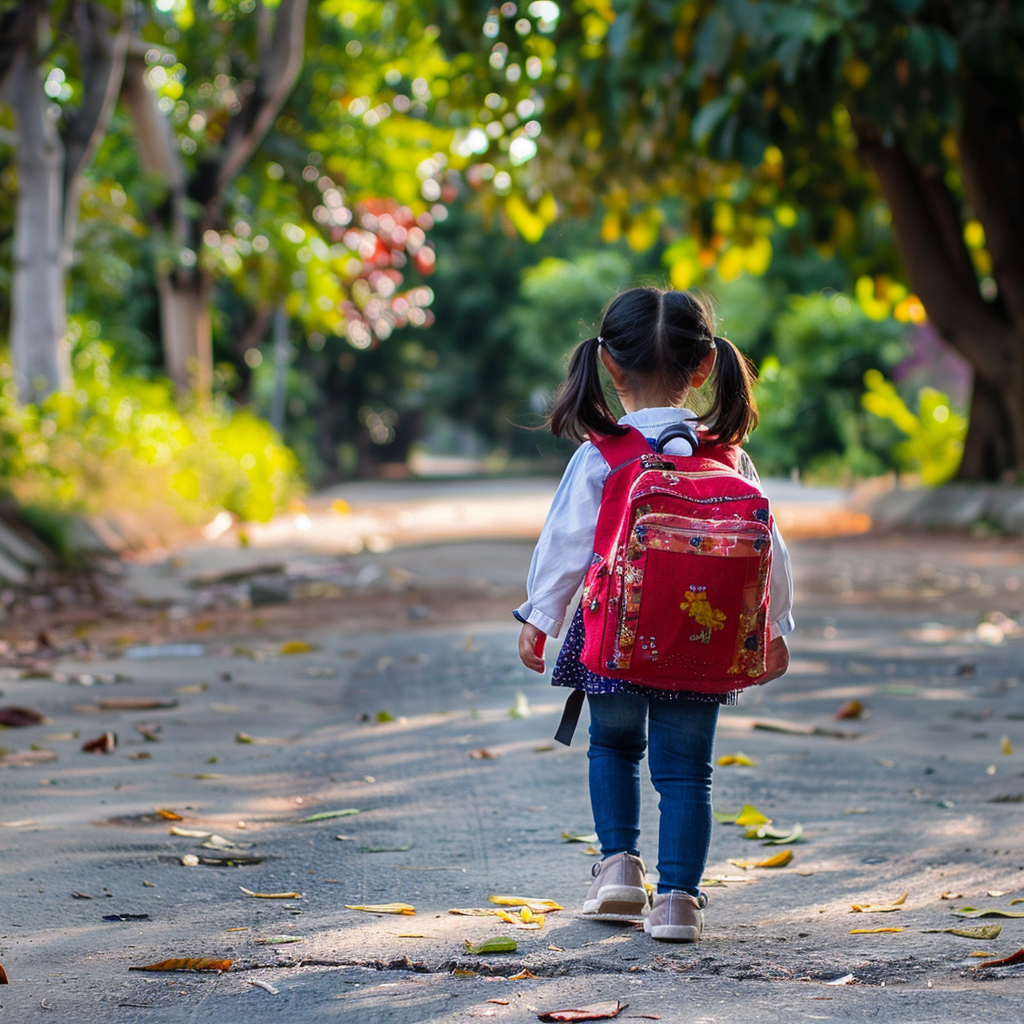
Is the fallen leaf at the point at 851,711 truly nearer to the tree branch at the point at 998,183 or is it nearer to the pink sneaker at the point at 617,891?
the pink sneaker at the point at 617,891

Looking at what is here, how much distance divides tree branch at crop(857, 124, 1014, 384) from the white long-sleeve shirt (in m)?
11.8

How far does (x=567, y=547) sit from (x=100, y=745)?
2.27 meters

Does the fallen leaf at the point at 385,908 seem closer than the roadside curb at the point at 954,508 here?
Yes

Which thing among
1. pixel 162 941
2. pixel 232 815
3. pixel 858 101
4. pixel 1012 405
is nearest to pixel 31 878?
pixel 162 941

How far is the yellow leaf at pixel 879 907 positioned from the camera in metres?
3.07

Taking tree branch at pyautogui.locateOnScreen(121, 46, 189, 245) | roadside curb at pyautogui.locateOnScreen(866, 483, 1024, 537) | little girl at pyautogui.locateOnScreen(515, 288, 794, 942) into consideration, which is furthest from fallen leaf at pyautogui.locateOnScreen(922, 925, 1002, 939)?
tree branch at pyautogui.locateOnScreen(121, 46, 189, 245)

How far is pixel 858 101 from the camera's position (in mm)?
8539

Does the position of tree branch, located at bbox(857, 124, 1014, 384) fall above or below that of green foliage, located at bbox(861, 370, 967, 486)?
above

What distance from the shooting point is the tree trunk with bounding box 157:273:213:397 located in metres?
→ 17.1

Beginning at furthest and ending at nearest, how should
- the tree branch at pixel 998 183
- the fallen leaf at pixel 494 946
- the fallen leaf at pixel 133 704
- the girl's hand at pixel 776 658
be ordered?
the tree branch at pixel 998 183 → the fallen leaf at pixel 133 704 → the girl's hand at pixel 776 658 → the fallen leaf at pixel 494 946

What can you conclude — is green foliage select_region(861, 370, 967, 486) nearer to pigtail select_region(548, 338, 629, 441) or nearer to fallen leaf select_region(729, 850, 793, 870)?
fallen leaf select_region(729, 850, 793, 870)

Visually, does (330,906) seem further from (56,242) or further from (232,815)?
(56,242)

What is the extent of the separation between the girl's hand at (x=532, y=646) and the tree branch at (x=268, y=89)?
45.2ft

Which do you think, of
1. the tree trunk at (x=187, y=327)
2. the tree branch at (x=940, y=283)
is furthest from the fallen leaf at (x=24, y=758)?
the tree trunk at (x=187, y=327)
